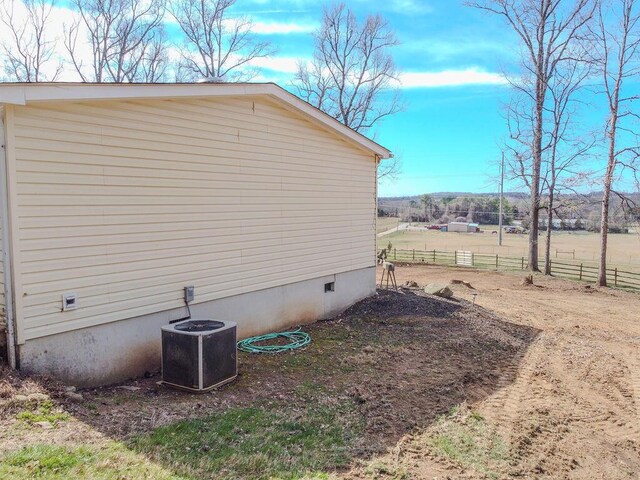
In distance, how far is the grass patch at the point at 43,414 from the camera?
379cm

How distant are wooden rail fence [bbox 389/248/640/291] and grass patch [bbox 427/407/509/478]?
1591cm

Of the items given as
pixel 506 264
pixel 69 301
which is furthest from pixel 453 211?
pixel 69 301

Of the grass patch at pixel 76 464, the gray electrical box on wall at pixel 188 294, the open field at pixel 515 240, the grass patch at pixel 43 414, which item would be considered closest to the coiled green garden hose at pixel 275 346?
the gray electrical box on wall at pixel 188 294

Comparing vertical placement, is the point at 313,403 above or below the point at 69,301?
below

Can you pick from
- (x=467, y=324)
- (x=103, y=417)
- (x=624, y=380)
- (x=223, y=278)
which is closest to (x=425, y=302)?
(x=467, y=324)

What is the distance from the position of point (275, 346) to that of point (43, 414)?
363cm

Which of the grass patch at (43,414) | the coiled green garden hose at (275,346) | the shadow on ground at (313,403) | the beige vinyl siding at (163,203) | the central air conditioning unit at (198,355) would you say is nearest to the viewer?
the shadow on ground at (313,403)

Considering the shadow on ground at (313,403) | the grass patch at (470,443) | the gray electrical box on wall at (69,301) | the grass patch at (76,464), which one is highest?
the gray electrical box on wall at (69,301)

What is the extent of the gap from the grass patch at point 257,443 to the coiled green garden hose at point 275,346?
2.23 meters

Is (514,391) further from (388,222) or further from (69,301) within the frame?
(388,222)

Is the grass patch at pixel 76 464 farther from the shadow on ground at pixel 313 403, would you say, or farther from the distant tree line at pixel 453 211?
the distant tree line at pixel 453 211

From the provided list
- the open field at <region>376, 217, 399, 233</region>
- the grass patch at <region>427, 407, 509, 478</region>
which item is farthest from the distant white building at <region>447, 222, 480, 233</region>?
the grass patch at <region>427, 407, 509, 478</region>

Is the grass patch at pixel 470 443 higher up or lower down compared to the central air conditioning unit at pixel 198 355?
lower down

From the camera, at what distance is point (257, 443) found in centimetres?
391
